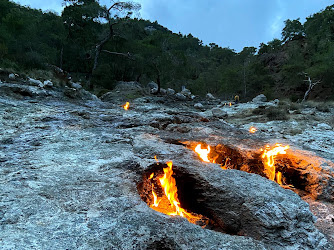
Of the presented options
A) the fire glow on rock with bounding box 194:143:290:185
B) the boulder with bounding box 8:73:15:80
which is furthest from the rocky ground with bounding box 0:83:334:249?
the boulder with bounding box 8:73:15:80

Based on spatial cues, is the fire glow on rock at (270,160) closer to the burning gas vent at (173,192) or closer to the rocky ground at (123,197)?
the rocky ground at (123,197)

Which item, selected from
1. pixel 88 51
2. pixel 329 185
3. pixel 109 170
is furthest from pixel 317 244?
pixel 88 51

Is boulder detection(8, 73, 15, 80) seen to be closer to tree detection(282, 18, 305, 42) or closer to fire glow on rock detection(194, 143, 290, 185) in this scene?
fire glow on rock detection(194, 143, 290, 185)

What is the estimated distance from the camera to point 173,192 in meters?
4.61

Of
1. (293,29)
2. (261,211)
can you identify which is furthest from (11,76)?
(293,29)

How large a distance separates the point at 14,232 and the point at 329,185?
561 centimetres

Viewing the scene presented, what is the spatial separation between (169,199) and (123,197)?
1.52 meters

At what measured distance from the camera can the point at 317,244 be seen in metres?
3.15

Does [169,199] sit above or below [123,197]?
below

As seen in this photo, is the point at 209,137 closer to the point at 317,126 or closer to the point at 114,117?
the point at 114,117

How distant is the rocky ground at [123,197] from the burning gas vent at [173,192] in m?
0.04

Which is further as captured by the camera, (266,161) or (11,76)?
(11,76)

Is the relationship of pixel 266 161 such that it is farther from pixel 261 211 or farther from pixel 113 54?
pixel 113 54

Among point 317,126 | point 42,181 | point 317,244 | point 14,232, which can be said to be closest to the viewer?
point 14,232
